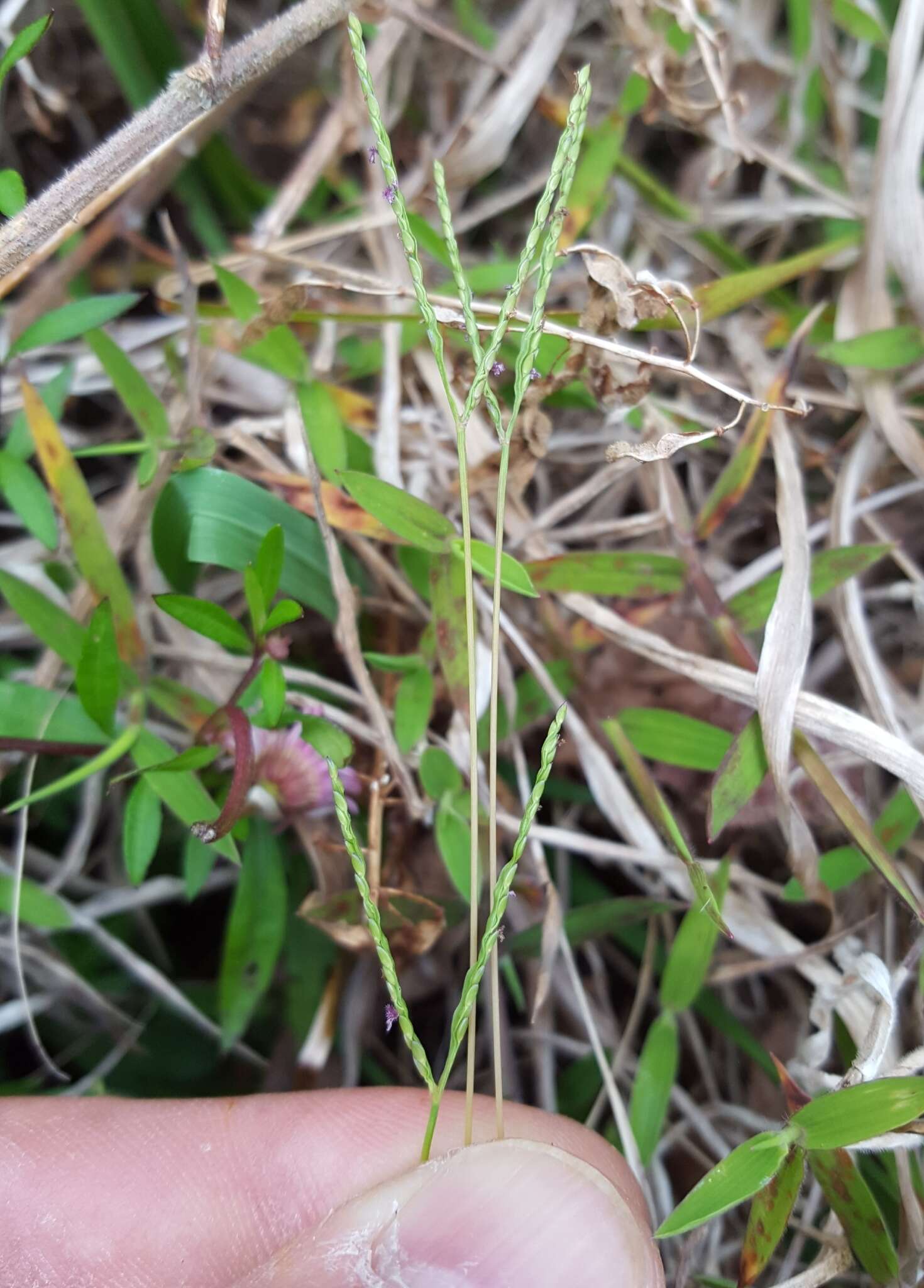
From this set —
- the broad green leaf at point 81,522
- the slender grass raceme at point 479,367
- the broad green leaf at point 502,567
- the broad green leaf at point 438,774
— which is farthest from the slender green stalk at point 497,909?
the broad green leaf at point 81,522

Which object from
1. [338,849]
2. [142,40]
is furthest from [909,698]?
[142,40]

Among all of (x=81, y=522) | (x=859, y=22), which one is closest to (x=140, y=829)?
(x=81, y=522)

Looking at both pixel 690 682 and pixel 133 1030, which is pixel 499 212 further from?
pixel 133 1030

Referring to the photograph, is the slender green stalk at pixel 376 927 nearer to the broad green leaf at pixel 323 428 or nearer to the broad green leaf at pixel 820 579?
the broad green leaf at pixel 323 428

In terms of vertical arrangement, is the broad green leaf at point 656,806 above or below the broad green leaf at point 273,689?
below

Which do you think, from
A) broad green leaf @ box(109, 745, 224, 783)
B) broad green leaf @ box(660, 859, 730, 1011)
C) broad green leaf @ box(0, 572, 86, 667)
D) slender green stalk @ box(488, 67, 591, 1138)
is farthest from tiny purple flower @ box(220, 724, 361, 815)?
broad green leaf @ box(660, 859, 730, 1011)
